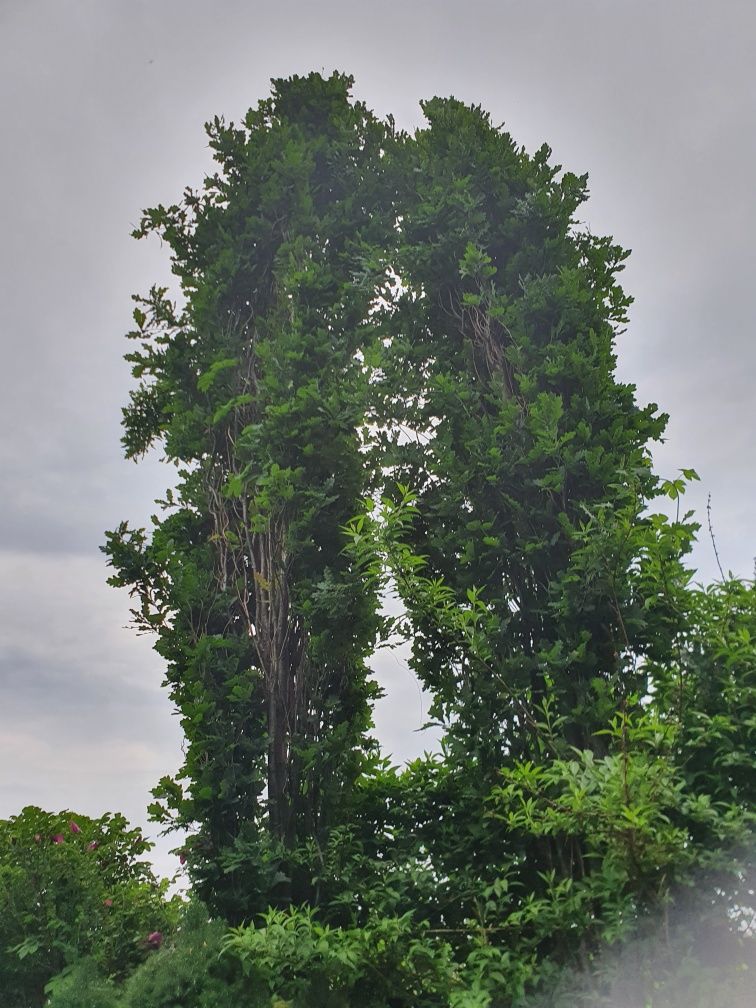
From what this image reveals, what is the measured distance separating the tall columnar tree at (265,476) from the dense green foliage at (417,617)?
25 mm

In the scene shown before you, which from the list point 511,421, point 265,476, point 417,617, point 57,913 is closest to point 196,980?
point 57,913

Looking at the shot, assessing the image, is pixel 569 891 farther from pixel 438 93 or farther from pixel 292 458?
pixel 438 93

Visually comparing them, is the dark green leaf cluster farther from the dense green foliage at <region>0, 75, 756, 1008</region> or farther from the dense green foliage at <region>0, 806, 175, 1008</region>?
the dense green foliage at <region>0, 806, 175, 1008</region>

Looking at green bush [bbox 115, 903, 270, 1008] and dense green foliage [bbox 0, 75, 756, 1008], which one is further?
green bush [bbox 115, 903, 270, 1008]

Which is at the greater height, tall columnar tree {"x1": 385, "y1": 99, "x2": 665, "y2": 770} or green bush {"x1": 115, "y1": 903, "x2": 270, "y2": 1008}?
tall columnar tree {"x1": 385, "y1": 99, "x2": 665, "y2": 770}

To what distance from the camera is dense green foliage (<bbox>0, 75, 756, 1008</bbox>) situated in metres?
4.12

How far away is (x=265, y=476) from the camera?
5.82m

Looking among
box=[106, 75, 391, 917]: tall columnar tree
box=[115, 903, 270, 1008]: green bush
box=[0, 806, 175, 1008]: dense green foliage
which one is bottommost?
box=[115, 903, 270, 1008]: green bush

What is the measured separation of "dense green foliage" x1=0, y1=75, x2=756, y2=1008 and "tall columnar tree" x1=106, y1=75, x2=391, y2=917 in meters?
0.03

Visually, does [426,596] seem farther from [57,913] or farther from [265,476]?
[57,913]

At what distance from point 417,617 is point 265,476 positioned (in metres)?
1.64

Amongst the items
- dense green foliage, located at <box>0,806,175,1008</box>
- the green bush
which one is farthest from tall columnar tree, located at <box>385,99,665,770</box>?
dense green foliage, located at <box>0,806,175,1008</box>

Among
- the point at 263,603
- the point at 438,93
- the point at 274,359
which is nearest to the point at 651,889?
the point at 263,603

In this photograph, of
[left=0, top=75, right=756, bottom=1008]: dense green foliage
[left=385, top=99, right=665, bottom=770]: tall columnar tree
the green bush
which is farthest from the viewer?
[left=385, top=99, right=665, bottom=770]: tall columnar tree
